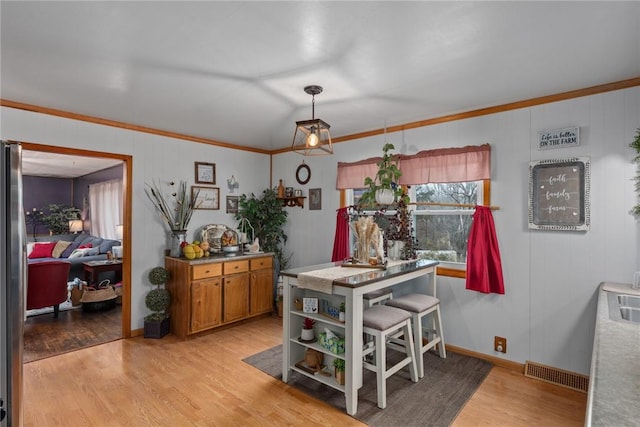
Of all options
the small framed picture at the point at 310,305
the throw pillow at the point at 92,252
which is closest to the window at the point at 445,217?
the small framed picture at the point at 310,305

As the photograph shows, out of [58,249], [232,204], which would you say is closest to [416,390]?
[232,204]

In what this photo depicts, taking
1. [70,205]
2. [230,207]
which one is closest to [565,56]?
[230,207]

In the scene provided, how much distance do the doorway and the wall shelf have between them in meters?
1.99

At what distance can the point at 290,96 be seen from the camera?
9.27ft

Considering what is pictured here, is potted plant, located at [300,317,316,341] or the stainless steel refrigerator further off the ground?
the stainless steel refrigerator

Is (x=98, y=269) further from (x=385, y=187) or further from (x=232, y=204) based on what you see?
(x=385, y=187)

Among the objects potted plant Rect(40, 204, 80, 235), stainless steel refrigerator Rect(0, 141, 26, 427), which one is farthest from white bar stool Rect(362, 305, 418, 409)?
potted plant Rect(40, 204, 80, 235)

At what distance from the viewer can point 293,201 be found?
480cm

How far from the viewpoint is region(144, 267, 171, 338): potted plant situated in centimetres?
366

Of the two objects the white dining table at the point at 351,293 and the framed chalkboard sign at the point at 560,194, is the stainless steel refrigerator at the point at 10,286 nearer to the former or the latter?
the white dining table at the point at 351,293

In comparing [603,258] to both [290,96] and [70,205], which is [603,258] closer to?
[290,96]

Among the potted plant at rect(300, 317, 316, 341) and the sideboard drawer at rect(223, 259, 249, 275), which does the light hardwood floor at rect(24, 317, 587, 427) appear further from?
the sideboard drawer at rect(223, 259, 249, 275)

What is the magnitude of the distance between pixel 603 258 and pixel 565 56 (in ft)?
5.13

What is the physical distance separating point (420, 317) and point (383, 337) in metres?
0.57
